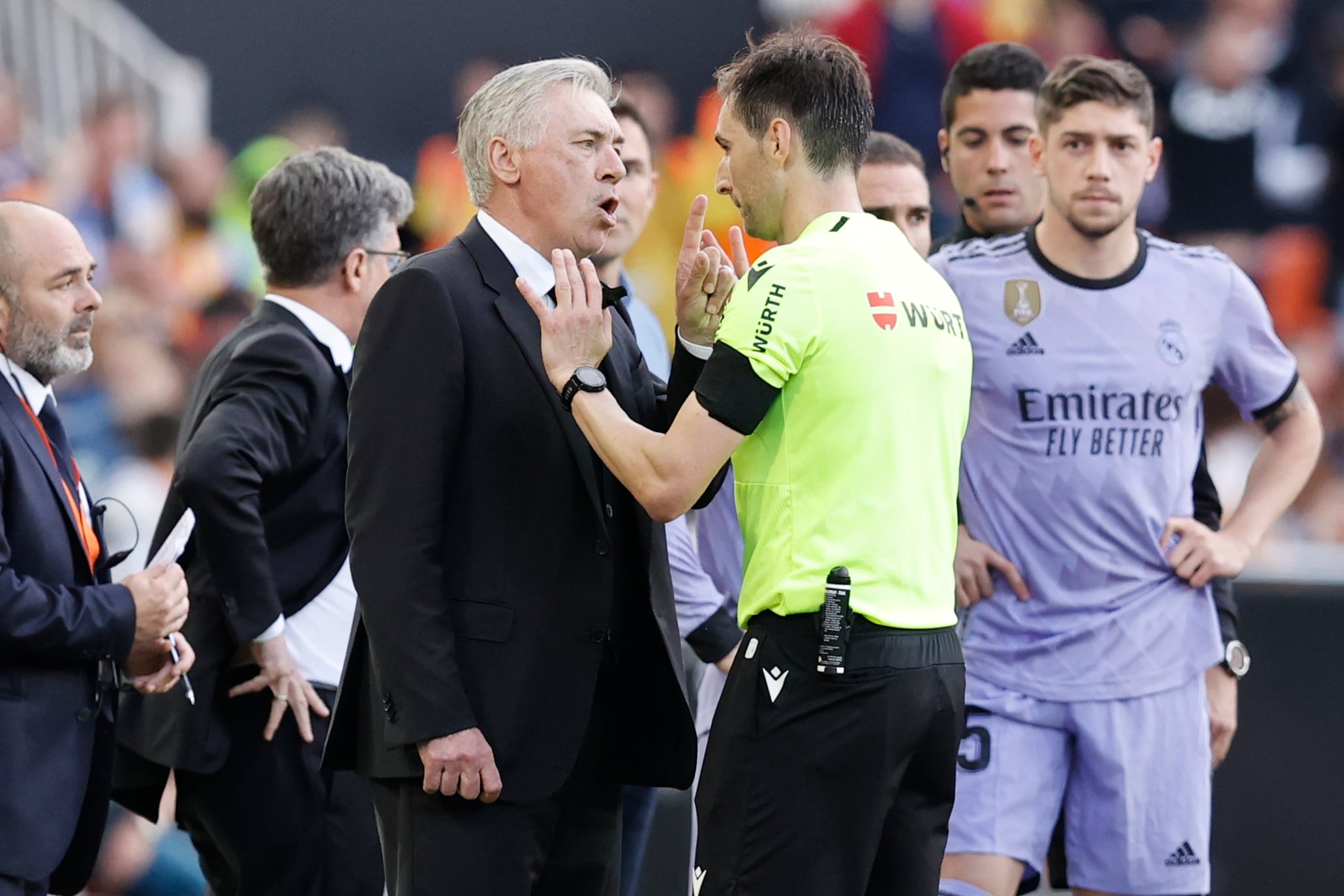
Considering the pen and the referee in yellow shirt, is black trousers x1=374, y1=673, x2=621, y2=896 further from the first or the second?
the pen

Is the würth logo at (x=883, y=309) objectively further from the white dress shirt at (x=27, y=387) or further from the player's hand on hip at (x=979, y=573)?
the white dress shirt at (x=27, y=387)

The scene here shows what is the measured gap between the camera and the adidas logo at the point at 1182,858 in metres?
3.41

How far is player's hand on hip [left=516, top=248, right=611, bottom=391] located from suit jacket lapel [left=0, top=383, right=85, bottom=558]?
111cm

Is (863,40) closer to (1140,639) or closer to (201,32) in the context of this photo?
(201,32)

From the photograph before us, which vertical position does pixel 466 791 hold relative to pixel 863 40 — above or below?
below

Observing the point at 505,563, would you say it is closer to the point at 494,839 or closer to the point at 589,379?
the point at 589,379

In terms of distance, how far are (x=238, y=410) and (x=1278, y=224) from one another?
5.46 metres

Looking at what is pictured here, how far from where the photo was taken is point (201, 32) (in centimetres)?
762

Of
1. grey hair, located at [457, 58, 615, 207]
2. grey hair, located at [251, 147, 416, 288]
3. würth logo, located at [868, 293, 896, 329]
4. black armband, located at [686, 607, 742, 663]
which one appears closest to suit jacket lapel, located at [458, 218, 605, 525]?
grey hair, located at [457, 58, 615, 207]

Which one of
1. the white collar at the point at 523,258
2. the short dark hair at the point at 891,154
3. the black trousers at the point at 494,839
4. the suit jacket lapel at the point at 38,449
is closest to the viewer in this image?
the black trousers at the point at 494,839

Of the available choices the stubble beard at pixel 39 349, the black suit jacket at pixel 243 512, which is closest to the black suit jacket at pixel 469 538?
the black suit jacket at pixel 243 512

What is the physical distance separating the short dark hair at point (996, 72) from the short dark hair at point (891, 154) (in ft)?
1.07

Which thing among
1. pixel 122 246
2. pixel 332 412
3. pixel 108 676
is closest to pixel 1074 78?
pixel 332 412

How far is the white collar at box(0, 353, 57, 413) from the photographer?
10.1ft
